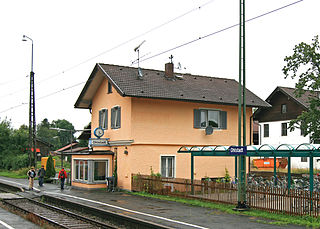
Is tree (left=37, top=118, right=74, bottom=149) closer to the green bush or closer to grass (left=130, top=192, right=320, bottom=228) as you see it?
the green bush

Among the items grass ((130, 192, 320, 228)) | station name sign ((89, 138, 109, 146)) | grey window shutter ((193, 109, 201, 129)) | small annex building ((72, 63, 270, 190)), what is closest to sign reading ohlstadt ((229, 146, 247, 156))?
grass ((130, 192, 320, 228))

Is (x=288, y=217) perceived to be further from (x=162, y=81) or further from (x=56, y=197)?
(x=162, y=81)

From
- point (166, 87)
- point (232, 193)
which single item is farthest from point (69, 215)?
point (166, 87)

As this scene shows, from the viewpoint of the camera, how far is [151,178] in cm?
2239

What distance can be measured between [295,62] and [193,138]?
8.37 meters

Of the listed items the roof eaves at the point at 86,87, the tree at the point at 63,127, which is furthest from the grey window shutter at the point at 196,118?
the tree at the point at 63,127

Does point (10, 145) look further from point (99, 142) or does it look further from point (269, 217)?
point (269, 217)

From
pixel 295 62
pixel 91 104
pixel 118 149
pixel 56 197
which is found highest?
pixel 295 62

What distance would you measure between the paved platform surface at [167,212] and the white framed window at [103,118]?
21.1ft

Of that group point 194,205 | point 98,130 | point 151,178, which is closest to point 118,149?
point 98,130

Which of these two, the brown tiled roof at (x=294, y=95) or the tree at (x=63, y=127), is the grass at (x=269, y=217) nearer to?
the brown tiled roof at (x=294, y=95)

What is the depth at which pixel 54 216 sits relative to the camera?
54.9 ft

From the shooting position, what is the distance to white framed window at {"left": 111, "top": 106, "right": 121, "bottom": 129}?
25.6 m

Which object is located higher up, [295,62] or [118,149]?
[295,62]
